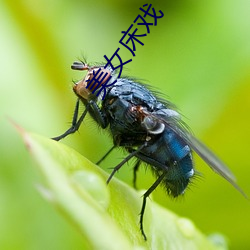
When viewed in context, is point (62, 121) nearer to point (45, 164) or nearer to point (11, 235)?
point (11, 235)

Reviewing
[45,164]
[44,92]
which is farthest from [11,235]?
[45,164]

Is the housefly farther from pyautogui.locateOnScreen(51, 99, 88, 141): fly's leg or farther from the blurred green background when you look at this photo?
the blurred green background

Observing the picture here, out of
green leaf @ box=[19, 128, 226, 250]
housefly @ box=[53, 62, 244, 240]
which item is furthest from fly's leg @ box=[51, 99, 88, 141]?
green leaf @ box=[19, 128, 226, 250]

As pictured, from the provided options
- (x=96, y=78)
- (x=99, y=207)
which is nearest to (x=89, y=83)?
(x=96, y=78)

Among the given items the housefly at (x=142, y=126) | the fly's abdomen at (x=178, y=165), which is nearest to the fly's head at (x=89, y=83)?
the housefly at (x=142, y=126)

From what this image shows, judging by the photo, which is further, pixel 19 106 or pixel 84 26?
pixel 84 26

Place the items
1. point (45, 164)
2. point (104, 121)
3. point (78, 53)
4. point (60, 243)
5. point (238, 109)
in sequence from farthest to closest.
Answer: point (78, 53), point (238, 109), point (60, 243), point (104, 121), point (45, 164)

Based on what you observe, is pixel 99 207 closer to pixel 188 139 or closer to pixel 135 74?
pixel 188 139
